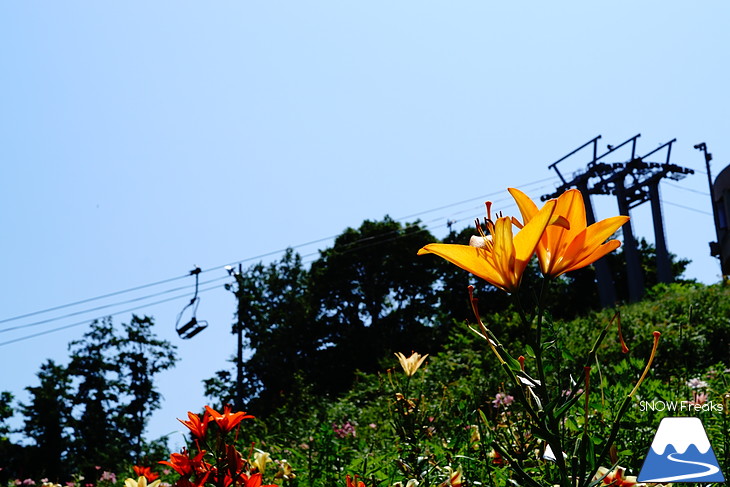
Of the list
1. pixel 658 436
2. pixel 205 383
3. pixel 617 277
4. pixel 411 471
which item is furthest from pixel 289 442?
pixel 617 277

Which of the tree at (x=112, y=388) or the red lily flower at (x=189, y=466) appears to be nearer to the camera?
the red lily flower at (x=189, y=466)

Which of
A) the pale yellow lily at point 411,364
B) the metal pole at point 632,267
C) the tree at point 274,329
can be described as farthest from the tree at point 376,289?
the pale yellow lily at point 411,364

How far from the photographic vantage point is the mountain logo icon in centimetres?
124

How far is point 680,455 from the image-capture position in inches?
50.4

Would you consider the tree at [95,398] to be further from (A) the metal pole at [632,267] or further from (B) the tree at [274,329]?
(A) the metal pole at [632,267]

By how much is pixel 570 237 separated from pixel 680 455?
544 millimetres

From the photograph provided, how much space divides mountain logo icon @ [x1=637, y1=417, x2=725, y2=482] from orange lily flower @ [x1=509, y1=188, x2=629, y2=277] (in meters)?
0.44

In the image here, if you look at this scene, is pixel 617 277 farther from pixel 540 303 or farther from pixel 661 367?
pixel 540 303

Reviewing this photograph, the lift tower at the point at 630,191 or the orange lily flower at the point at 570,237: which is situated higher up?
the lift tower at the point at 630,191

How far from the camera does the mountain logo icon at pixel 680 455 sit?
124cm

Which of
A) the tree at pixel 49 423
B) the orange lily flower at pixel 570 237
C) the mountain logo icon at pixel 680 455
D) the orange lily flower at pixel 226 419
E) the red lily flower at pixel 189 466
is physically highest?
the tree at pixel 49 423

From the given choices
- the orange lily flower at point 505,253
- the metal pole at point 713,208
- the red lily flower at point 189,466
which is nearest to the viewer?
the orange lily flower at point 505,253

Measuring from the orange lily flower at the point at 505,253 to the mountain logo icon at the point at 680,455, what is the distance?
20.3 inches

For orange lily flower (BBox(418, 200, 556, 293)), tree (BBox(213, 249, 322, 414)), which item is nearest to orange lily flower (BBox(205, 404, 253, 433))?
orange lily flower (BBox(418, 200, 556, 293))
